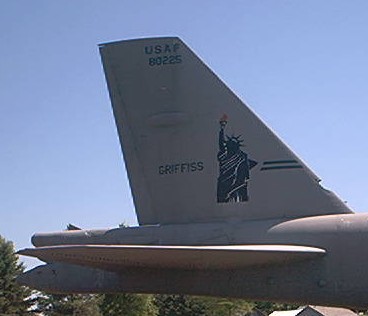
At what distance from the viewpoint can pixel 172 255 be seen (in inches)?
281

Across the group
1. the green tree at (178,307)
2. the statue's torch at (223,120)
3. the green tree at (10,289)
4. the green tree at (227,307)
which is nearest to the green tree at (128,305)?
the green tree at (227,307)

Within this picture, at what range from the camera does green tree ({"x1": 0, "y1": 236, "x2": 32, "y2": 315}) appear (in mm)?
41438

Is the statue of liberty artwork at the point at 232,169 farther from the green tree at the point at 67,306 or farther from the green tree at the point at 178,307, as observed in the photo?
the green tree at the point at 178,307

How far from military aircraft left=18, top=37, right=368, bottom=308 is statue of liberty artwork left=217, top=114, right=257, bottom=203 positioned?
0.5 inches

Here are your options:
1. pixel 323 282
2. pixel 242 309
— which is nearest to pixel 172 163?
pixel 323 282

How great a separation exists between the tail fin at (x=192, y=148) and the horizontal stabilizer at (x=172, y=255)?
755 millimetres

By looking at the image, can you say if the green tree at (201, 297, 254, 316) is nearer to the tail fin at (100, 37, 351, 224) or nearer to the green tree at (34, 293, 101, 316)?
the green tree at (34, 293, 101, 316)

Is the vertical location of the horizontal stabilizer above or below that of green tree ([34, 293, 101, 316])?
below

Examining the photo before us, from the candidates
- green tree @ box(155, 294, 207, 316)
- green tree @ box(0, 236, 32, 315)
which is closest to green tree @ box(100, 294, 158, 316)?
green tree @ box(0, 236, 32, 315)

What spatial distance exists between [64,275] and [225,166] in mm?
2424

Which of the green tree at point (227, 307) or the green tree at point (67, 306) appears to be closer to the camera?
the green tree at point (227, 307)

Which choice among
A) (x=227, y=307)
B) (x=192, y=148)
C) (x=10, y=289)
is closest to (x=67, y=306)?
(x=10, y=289)

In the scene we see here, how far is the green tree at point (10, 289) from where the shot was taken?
41.4 metres

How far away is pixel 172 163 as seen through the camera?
28.6 ft
